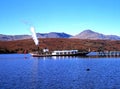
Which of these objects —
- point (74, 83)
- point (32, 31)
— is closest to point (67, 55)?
point (32, 31)

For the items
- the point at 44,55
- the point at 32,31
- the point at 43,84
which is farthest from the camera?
the point at 44,55

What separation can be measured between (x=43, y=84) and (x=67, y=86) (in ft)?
18.1

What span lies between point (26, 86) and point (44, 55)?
142 m

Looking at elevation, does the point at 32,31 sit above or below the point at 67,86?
above

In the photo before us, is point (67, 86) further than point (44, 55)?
No

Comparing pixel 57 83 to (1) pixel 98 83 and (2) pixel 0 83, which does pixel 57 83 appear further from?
(2) pixel 0 83

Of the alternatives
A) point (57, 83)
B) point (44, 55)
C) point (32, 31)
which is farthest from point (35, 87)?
point (44, 55)

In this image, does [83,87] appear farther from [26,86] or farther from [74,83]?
[26,86]

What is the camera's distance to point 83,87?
5112 centimetres

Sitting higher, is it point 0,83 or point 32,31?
point 32,31

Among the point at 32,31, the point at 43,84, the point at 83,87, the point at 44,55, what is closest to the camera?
the point at 83,87

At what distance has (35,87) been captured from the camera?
5184cm

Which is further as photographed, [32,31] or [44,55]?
[44,55]

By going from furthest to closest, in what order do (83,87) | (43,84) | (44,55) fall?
(44,55), (43,84), (83,87)
